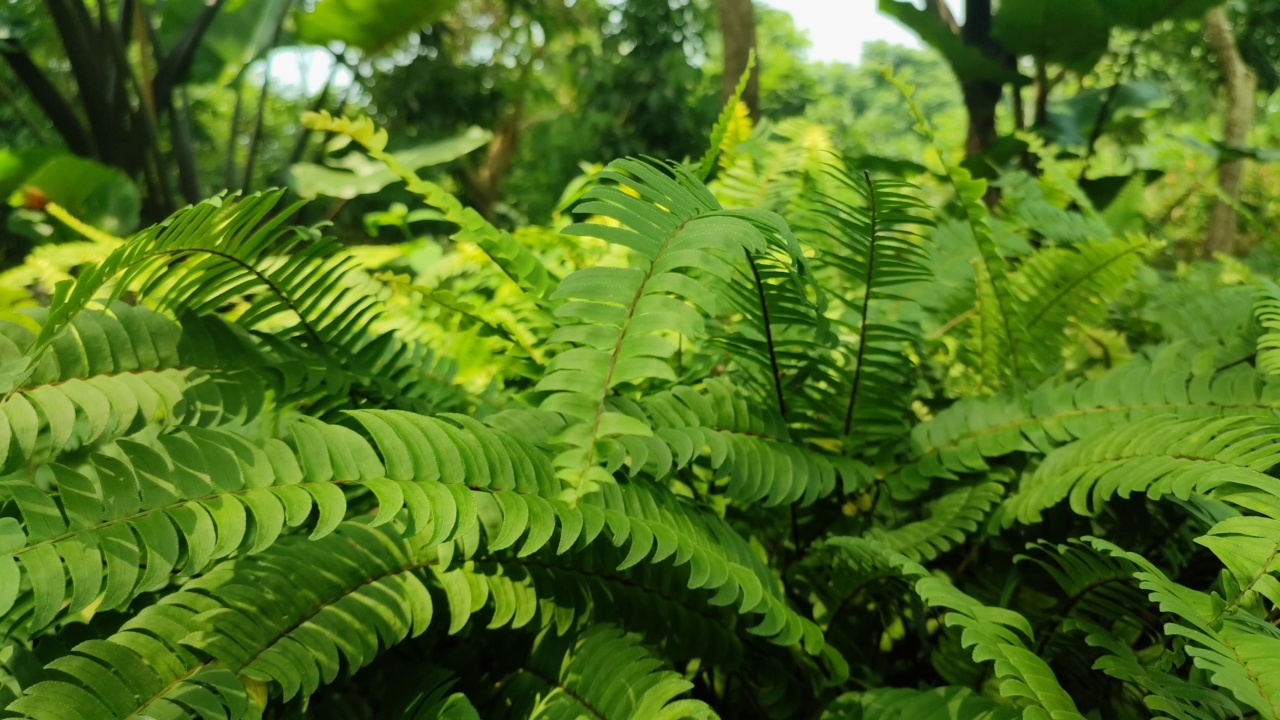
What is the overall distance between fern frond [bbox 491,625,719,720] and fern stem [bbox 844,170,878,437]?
0.31 m

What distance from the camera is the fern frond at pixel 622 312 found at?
0.49 meters

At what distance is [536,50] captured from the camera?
6.43 meters

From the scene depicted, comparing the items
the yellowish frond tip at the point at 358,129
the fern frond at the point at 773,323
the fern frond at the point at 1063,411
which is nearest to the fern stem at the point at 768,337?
the fern frond at the point at 773,323

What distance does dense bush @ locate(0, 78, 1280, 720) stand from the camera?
0.45 metres

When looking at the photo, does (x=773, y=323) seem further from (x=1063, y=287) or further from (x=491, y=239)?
Result: (x=1063, y=287)

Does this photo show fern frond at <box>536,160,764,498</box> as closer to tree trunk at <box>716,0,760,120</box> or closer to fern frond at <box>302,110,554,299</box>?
fern frond at <box>302,110,554,299</box>

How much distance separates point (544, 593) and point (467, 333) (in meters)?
0.48

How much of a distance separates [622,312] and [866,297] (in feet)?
0.96

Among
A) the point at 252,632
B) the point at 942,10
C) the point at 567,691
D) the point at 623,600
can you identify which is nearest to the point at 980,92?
the point at 942,10

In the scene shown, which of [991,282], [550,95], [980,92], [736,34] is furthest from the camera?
[550,95]

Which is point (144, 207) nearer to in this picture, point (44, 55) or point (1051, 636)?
point (1051, 636)

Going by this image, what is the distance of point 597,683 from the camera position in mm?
544

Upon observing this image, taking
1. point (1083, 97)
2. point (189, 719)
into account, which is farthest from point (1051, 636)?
point (1083, 97)

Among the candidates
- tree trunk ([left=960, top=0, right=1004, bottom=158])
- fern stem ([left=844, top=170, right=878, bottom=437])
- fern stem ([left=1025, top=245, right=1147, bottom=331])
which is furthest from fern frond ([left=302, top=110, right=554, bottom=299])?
tree trunk ([left=960, top=0, right=1004, bottom=158])
